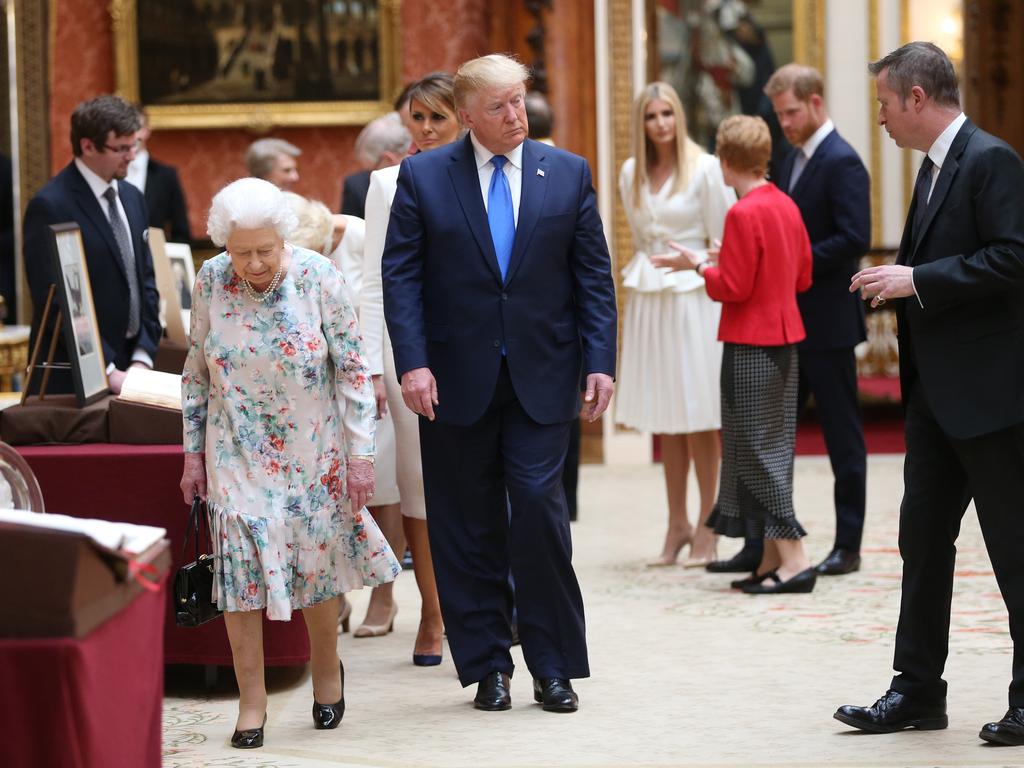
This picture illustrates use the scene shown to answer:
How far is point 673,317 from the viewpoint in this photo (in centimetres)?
689

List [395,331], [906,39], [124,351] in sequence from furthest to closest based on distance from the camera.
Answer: [906,39] < [124,351] < [395,331]

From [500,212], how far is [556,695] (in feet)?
4.51

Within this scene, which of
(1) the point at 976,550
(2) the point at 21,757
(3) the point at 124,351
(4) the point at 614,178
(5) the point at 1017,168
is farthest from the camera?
(4) the point at 614,178

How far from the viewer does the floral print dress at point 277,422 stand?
4.23m

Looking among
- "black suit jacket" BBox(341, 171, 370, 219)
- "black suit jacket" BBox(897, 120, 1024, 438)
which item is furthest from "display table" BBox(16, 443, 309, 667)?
"black suit jacket" BBox(341, 171, 370, 219)

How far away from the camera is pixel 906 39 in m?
12.0

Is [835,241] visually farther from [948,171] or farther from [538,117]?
[948,171]

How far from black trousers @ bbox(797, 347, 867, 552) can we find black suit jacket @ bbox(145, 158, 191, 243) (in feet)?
15.0

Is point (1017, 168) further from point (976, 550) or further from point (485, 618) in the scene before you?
point (976, 550)

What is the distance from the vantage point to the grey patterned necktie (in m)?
5.92

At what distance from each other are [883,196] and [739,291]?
6.57m

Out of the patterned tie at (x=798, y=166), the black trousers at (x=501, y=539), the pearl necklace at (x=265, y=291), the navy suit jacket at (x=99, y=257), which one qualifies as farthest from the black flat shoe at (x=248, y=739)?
the patterned tie at (x=798, y=166)

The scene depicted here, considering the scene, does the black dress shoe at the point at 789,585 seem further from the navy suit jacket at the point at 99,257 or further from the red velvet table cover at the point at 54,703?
the red velvet table cover at the point at 54,703

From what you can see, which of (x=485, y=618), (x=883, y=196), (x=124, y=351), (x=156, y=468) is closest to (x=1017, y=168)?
(x=485, y=618)
